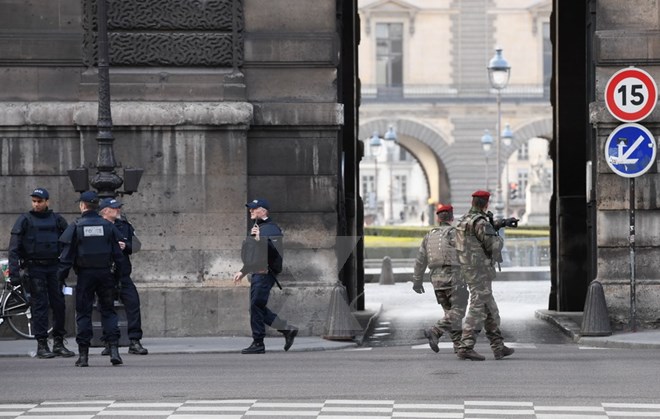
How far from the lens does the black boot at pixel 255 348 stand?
65.8 ft

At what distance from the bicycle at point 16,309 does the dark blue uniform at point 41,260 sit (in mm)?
1804

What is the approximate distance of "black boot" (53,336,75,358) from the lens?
19.8 meters

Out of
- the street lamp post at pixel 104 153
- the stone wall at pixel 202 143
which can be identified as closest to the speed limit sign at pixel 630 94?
the stone wall at pixel 202 143

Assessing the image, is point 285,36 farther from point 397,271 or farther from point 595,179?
point 397,271

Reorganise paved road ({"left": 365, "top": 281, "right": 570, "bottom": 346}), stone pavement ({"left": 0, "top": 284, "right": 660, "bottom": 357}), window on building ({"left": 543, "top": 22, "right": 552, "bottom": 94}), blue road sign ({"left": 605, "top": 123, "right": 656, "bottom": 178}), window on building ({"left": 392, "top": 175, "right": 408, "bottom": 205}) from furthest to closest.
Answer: window on building ({"left": 392, "top": 175, "right": 408, "bottom": 205}) → window on building ({"left": 543, "top": 22, "right": 552, "bottom": 94}) → paved road ({"left": 365, "top": 281, "right": 570, "bottom": 346}) → blue road sign ({"left": 605, "top": 123, "right": 656, "bottom": 178}) → stone pavement ({"left": 0, "top": 284, "right": 660, "bottom": 357})

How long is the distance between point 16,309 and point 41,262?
7.38ft

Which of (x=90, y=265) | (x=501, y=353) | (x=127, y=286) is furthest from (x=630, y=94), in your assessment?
(x=90, y=265)

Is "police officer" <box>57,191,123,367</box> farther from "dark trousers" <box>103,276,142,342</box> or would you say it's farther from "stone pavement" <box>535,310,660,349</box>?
"stone pavement" <box>535,310,660,349</box>

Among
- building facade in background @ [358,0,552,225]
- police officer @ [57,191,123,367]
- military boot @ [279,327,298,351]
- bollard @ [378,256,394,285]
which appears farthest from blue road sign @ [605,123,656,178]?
building facade in background @ [358,0,552,225]

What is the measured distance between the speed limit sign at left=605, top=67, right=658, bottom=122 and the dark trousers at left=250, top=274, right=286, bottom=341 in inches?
186

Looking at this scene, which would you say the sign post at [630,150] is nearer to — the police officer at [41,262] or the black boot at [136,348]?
the black boot at [136,348]

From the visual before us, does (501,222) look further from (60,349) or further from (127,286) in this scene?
(60,349)

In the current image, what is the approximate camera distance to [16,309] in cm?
2197

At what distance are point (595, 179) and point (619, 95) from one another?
1.54 m
